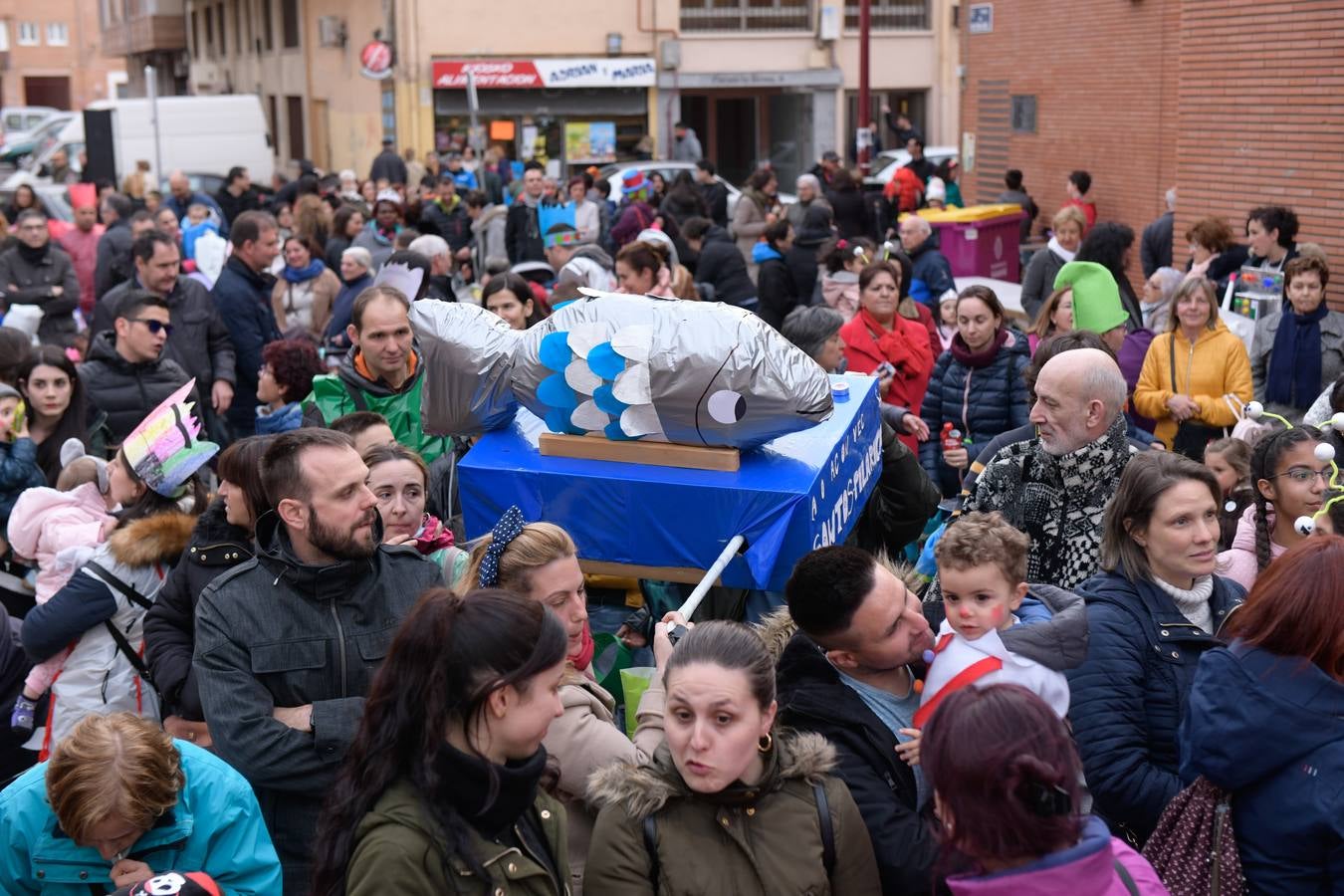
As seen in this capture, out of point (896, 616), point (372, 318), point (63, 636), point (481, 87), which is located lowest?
point (63, 636)

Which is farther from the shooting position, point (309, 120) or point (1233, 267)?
point (309, 120)

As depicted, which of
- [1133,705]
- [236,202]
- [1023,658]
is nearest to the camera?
[1023,658]

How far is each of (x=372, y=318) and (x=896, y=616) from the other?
3.32 m

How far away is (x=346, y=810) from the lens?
9.41 ft

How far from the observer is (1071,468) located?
4961 millimetres

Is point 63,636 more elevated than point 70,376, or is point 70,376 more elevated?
point 70,376

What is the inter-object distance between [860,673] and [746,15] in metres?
30.5

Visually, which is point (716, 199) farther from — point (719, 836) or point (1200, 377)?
point (719, 836)

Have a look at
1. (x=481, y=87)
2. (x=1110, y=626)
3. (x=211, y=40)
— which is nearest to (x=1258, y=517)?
(x=1110, y=626)

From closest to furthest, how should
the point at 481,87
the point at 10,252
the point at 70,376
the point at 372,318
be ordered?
1. the point at 372,318
2. the point at 70,376
3. the point at 10,252
4. the point at 481,87

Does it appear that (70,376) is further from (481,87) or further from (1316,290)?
(481,87)

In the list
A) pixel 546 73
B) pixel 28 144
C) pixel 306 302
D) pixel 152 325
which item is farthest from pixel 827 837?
pixel 28 144

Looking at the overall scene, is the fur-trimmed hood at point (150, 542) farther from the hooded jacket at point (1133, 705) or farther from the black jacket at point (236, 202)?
the black jacket at point (236, 202)

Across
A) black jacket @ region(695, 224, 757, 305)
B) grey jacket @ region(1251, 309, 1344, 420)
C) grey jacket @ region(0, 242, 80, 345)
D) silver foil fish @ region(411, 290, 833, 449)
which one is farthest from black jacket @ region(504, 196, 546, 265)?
silver foil fish @ region(411, 290, 833, 449)
